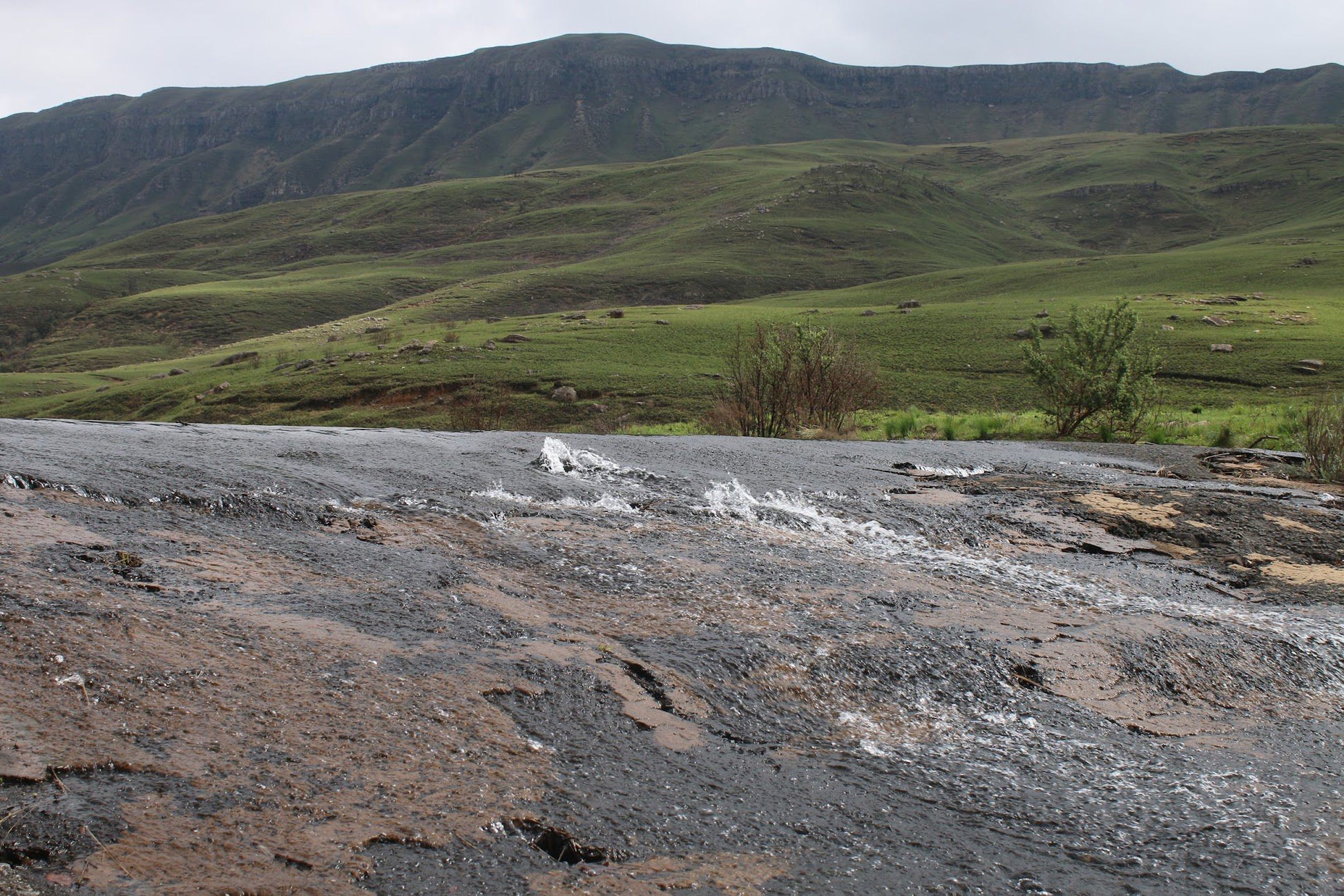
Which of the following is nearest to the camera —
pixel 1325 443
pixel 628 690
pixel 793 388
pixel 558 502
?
pixel 628 690

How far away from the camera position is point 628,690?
6.11 metres

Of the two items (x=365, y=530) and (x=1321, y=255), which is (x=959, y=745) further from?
(x=1321, y=255)

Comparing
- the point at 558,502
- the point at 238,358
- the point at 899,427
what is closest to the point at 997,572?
the point at 558,502

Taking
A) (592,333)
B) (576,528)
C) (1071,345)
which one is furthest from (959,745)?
(592,333)

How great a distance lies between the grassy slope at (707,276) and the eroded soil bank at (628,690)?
20021mm

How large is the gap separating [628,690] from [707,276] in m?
75.5

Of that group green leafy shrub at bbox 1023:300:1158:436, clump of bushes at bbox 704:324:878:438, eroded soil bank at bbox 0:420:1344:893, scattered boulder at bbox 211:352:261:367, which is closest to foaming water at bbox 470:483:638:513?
eroded soil bank at bbox 0:420:1344:893

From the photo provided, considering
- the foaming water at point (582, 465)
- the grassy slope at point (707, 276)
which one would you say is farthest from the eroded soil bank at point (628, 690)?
the grassy slope at point (707, 276)

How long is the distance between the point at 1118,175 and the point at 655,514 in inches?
5892

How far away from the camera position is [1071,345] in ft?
77.3

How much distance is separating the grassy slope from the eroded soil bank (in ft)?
65.7

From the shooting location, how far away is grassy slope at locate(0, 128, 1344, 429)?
3528 cm

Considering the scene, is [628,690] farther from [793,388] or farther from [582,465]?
[793,388]

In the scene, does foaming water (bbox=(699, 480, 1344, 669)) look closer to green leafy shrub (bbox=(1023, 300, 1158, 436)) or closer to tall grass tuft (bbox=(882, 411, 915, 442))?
tall grass tuft (bbox=(882, 411, 915, 442))
